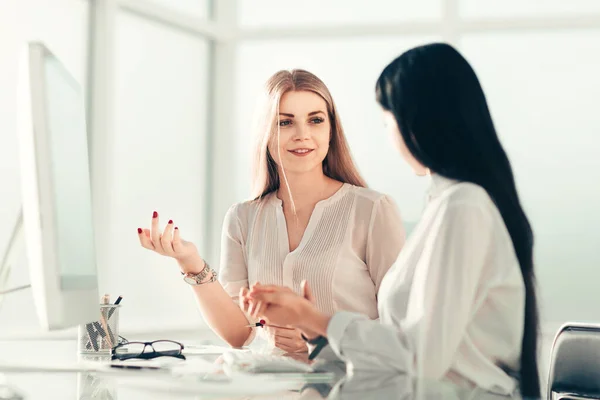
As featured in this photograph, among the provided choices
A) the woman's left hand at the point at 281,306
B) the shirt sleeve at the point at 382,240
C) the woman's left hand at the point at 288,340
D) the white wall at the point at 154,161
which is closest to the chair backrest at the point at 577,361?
the shirt sleeve at the point at 382,240

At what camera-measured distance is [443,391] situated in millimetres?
Result: 1262

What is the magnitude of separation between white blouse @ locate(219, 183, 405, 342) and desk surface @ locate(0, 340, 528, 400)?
3.11ft

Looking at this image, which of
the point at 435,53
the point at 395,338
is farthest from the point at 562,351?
the point at 435,53

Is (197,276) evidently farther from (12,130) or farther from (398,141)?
(12,130)

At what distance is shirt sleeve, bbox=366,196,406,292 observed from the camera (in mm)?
2398

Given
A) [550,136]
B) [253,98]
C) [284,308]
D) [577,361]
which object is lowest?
[577,361]

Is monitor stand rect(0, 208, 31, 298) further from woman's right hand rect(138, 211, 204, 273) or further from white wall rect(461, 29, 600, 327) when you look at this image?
white wall rect(461, 29, 600, 327)

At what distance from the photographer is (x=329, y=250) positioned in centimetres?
245

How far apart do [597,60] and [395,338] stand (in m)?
3.85

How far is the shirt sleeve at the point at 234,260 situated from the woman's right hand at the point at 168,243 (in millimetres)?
372

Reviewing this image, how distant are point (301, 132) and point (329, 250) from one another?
400 mm

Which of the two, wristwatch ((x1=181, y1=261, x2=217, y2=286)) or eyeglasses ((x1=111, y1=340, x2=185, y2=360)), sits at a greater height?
wristwatch ((x1=181, y1=261, x2=217, y2=286))

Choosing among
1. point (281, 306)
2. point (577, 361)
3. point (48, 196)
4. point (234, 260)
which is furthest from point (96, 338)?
point (577, 361)

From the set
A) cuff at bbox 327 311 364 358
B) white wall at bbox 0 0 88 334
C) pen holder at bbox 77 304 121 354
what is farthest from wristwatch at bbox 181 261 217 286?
white wall at bbox 0 0 88 334
